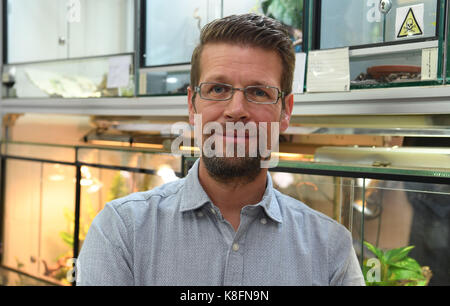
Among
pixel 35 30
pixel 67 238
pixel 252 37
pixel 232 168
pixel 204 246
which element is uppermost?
pixel 35 30

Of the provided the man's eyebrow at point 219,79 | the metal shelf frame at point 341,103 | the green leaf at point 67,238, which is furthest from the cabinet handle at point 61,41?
the man's eyebrow at point 219,79

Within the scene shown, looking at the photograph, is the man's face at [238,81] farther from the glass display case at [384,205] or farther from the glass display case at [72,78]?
the glass display case at [72,78]

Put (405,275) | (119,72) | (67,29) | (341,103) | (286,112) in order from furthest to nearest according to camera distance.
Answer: (67,29)
(119,72)
(341,103)
(405,275)
(286,112)

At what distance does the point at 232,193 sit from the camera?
823mm

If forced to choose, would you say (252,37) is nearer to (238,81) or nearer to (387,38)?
(238,81)

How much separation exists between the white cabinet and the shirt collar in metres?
1.08

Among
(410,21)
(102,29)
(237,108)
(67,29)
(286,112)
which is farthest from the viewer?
(67,29)

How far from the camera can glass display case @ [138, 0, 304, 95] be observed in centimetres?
145

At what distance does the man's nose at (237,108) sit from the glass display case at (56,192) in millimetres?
674

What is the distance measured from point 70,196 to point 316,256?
1305 mm

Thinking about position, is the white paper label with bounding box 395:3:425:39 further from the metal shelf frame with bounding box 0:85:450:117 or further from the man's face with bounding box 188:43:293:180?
the man's face with bounding box 188:43:293:180

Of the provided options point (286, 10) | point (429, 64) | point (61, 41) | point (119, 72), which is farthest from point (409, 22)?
point (61, 41)

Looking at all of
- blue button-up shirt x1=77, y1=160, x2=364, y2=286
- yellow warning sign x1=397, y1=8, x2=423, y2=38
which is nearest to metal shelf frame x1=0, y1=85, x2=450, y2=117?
yellow warning sign x1=397, y1=8, x2=423, y2=38

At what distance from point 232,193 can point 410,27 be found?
0.75 meters
